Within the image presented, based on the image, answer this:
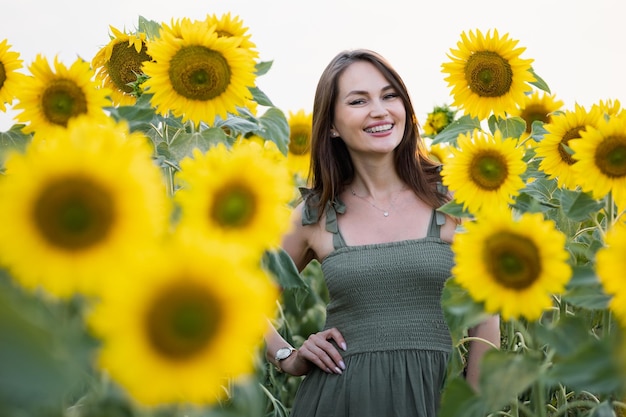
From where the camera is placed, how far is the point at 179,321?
1.98ft

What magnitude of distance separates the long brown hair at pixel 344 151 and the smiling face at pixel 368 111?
0.03 m

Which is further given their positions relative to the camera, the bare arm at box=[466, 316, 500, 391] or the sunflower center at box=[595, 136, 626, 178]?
the bare arm at box=[466, 316, 500, 391]

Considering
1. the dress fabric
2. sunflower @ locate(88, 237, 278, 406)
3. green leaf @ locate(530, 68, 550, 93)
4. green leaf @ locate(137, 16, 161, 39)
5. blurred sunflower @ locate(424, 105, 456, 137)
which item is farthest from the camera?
blurred sunflower @ locate(424, 105, 456, 137)

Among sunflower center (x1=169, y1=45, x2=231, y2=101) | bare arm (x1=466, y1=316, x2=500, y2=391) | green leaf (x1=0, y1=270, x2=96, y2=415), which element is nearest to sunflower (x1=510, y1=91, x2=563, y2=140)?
bare arm (x1=466, y1=316, x2=500, y2=391)

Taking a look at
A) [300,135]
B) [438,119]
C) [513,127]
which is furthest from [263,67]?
[300,135]

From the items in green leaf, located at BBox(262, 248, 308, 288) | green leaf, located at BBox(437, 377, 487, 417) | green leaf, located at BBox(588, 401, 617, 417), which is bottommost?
green leaf, located at BBox(588, 401, 617, 417)

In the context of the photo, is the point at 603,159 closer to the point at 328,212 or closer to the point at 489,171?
the point at 489,171

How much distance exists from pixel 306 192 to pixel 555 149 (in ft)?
3.18

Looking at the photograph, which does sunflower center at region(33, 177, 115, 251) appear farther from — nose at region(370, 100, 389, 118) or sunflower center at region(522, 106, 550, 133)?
sunflower center at region(522, 106, 550, 133)

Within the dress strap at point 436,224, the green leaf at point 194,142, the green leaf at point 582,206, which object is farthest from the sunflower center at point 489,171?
the dress strap at point 436,224

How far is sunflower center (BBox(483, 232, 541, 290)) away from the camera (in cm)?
96

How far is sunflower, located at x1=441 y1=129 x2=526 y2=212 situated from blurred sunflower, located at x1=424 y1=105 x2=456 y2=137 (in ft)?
4.87

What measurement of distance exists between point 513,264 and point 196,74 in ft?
2.18

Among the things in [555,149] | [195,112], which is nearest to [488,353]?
[195,112]
